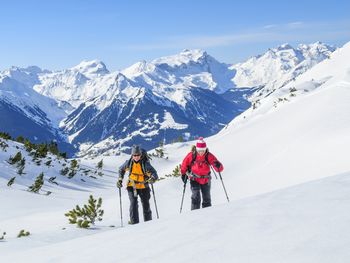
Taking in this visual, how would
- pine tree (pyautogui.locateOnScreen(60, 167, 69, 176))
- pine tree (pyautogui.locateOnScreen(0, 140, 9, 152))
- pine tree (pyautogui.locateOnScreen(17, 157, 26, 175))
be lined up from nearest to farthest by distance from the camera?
pine tree (pyautogui.locateOnScreen(17, 157, 26, 175))
pine tree (pyautogui.locateOnScreen(0, 140, 9, 152))
pine tree (pyautogui.locateOnScreen(60, 167, 69, 176))

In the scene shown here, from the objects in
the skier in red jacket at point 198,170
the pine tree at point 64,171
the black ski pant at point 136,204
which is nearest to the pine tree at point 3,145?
the pine tree at point 64,171

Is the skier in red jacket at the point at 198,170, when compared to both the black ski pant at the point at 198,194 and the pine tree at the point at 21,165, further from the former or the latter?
the pine tree at the point at 21,165

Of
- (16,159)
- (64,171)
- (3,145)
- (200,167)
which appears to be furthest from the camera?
(64,171)

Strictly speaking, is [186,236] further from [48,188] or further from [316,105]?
[316,105]

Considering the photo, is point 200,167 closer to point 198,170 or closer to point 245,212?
point 198,170

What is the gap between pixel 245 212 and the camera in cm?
796

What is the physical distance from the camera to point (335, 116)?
90.1 ft

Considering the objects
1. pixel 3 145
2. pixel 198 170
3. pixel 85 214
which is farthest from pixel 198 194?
pixel 3 145

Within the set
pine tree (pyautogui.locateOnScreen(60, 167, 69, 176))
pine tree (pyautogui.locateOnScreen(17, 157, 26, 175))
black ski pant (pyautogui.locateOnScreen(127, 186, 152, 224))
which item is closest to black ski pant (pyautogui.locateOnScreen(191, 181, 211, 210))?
black ski pant (pyautogui.locateOnScreen(127, 186, 152, 224))

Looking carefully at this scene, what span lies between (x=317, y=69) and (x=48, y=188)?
41.8m

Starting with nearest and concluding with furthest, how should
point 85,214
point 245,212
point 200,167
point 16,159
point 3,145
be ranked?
point 245,212, point 200,167, point 85,214, point 16,159, point 3,145

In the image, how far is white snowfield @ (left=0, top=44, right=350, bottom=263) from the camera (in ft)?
19.6

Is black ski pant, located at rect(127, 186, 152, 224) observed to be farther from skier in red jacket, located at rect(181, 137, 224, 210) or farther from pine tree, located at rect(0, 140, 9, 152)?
pine tree, located at rect(0, 140, 9, 152)

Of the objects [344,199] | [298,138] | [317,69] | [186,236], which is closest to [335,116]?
[298,138]
